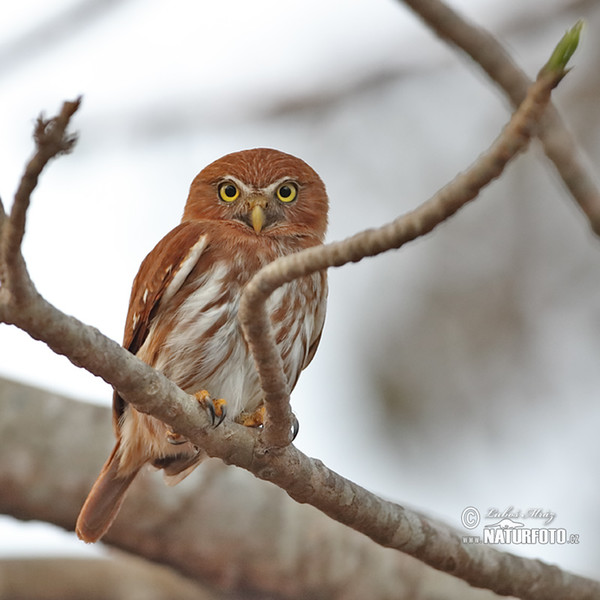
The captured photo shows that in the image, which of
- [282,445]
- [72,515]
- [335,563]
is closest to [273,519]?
[335,563]

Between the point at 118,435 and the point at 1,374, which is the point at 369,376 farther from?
the point at 118,435

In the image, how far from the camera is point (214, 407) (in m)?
4.07

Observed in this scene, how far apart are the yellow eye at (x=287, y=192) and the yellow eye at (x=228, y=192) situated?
0.24 meters

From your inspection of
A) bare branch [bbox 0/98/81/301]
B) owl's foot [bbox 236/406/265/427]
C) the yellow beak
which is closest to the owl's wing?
the yellow beak

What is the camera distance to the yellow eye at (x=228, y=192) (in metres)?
5.45

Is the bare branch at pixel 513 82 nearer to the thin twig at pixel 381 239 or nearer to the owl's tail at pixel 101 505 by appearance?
the thin twig at pixel 381 239

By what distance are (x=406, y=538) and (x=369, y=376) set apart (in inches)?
254

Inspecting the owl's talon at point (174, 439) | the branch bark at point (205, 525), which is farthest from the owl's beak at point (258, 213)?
the branch bark at point (205, 525)

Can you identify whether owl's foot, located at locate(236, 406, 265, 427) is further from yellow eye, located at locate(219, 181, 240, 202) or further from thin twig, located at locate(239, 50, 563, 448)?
yellow eye, located at locate(219, 181, 240, 202)

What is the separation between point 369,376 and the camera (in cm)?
1076

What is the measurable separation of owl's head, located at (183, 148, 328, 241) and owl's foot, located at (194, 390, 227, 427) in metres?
1.33

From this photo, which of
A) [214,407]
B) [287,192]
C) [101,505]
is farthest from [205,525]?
[214,407]

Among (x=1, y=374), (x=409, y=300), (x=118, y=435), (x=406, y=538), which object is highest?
(x=409, y=300)

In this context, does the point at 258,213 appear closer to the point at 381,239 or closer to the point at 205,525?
the point at 381,239
